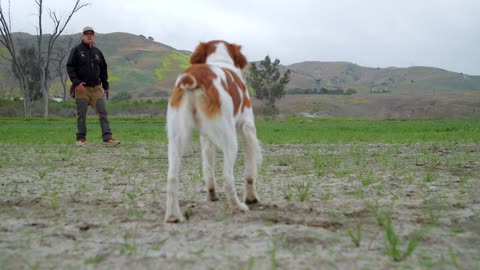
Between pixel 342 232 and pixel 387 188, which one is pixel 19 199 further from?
pixel 387 188

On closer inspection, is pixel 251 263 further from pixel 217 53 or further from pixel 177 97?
pixel 217 53

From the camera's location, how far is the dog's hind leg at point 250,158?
4621 millimetres

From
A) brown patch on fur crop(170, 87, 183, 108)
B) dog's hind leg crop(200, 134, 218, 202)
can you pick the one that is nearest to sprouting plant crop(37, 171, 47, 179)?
dog's hind leg crop(200, 134, 218, 202)

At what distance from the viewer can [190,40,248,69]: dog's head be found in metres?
5.05

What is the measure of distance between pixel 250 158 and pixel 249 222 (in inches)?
45.9

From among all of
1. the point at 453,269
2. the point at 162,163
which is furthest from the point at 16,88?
the point at 453,269

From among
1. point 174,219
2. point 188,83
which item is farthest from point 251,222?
point 188,83

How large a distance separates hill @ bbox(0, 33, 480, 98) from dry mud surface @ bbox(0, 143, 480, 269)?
8079 centimetres

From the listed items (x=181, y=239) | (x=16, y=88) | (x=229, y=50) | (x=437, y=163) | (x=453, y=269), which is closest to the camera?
(x=453, y=269)

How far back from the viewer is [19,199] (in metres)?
4.66

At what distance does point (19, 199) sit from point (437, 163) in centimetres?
644

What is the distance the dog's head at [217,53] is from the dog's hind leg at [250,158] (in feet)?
2.92

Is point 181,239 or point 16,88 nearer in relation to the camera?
point 181,239

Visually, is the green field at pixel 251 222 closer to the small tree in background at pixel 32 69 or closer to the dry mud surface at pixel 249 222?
the dry mud surface at pixel 249 222
